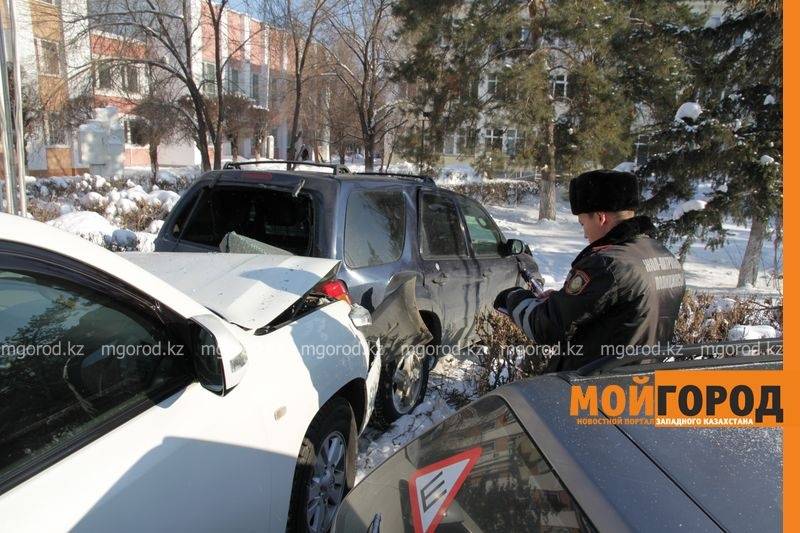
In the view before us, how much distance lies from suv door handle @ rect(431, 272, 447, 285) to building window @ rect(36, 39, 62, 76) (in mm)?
15858

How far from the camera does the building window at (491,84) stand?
15.4 metres

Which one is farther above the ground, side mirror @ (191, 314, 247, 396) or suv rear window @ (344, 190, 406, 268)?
suv rear window @ (344, 190, 406, 268)

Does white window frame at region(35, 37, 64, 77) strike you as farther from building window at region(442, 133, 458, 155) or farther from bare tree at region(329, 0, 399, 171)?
building window at region(442, 133, 458, 155)

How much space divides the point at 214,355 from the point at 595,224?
5.45 feet

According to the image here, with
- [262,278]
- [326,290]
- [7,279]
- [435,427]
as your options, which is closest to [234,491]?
[435,427]

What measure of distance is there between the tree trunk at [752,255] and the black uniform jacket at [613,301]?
32.3ft

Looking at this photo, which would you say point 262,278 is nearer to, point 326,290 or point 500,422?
point 326,290

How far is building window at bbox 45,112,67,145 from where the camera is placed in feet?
57.6

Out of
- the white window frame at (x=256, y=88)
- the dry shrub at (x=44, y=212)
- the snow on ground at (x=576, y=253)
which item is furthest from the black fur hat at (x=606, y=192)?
the white window frame at (x=256, y=88)

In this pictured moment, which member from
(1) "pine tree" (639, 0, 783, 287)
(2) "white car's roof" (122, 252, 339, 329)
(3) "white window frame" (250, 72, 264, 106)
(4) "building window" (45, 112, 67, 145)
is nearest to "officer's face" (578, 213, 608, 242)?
(2) "white car's roof" (122, 252, 339, 329)

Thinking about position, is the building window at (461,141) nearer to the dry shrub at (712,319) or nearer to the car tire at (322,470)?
the dry shrub at (712,319)

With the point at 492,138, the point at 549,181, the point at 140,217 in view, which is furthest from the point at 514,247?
the point at 549,181

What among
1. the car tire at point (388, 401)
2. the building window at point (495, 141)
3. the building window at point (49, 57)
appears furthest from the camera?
the building window at point (495, 141)

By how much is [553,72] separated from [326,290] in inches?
632
